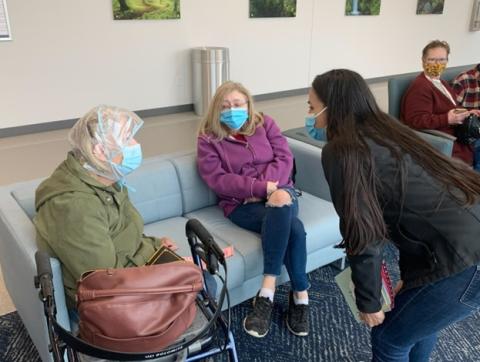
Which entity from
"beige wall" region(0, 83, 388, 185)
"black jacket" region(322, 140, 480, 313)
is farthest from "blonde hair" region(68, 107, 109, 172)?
"beige wall" region(0, 83, 388, 185)

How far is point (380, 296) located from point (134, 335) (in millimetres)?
743

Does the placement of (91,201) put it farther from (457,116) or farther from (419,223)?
(457,116)

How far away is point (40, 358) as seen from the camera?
1.90 meters

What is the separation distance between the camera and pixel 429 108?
3.22 m

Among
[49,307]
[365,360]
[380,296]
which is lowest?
[365,360]

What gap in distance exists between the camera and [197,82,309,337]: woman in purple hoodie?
2.02 meters

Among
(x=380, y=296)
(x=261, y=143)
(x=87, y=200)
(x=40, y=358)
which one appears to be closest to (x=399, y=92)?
(x=261, y=143)

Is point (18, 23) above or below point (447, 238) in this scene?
above

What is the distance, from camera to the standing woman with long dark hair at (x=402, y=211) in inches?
48.7

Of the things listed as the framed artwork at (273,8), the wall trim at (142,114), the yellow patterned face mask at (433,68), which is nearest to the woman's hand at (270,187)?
the yellow patterned face mask at (433,68)

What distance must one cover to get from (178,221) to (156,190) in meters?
0.20

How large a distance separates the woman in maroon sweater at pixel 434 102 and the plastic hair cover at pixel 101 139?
2.41 metres

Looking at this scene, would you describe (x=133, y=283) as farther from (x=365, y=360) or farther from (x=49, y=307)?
(x=365, y=360)

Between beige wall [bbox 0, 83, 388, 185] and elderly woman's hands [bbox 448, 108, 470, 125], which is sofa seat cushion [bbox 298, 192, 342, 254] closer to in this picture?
elderly woman's hands [bbox 448, 108, 470, 125]
